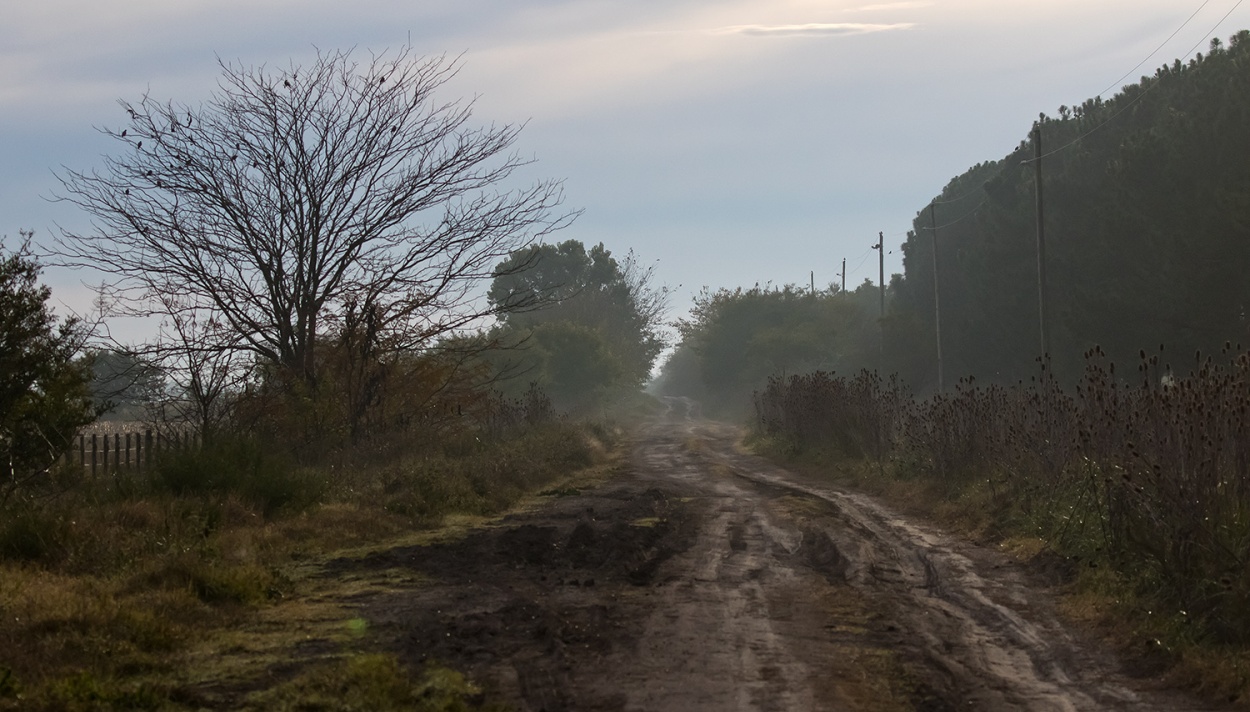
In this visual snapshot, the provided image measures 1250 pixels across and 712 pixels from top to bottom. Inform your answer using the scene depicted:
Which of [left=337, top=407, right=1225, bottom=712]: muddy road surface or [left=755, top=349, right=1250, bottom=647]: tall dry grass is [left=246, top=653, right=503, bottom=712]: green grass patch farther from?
[left=755, top=349, right=1250, bottom=647]: tall dry grass

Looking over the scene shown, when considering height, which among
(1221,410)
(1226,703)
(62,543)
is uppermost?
(1221,410)

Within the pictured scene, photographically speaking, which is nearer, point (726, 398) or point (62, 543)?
point (62, 543)

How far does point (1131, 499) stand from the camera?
922 centimetres

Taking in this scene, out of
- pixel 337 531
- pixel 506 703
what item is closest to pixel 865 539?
pixel 337 531

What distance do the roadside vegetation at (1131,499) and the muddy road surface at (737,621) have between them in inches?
16.2

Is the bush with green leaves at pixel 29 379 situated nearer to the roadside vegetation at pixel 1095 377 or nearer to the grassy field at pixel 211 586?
the grassy field at pixel 211 586

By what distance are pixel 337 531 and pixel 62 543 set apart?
10.9 feet

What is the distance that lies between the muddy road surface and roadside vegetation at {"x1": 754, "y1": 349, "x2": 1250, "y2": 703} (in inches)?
16.2

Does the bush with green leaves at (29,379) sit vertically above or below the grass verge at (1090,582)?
above

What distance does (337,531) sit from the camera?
40.5 feet

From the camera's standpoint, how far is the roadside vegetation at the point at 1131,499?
7.42 m

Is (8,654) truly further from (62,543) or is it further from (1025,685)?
(1025,685)

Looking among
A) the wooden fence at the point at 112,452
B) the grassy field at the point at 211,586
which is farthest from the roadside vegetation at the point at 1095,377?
the wooden fence at the point at 112,452

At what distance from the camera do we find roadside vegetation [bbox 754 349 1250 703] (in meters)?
7.42
